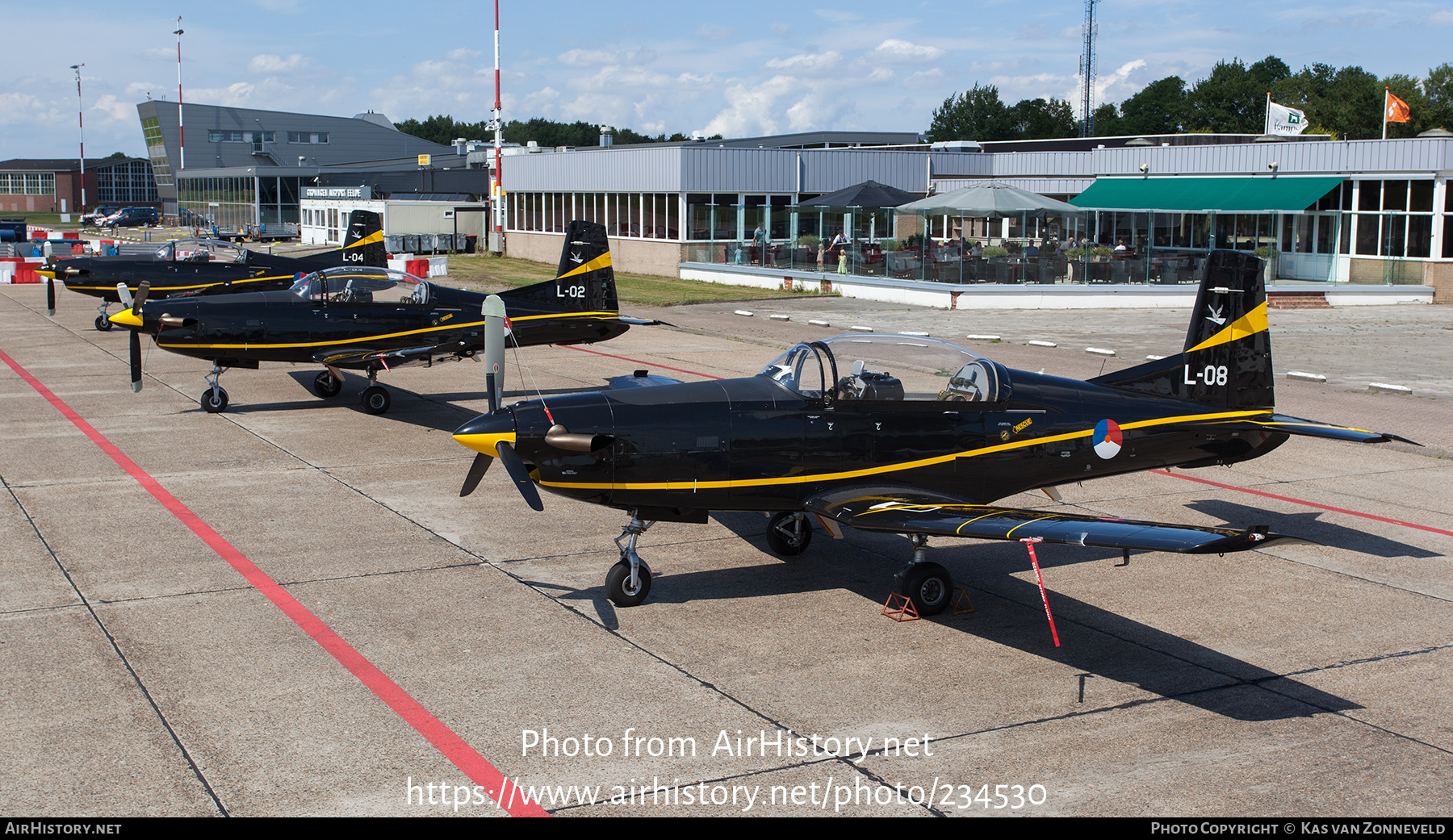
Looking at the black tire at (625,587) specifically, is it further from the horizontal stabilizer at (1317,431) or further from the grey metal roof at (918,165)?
the grey metal roof at (918,165)

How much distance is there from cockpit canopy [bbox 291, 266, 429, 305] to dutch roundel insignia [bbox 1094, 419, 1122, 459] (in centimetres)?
1145

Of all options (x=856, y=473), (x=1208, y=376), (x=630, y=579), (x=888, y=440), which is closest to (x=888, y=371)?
(x=888, y=440)

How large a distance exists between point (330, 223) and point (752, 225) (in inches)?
1177

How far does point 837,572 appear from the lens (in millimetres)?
9602

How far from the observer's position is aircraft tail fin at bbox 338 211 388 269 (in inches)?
1039

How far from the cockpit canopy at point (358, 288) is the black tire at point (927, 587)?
11396 mm

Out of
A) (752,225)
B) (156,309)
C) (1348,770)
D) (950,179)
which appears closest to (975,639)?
(1348,770)

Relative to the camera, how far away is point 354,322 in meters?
17.2

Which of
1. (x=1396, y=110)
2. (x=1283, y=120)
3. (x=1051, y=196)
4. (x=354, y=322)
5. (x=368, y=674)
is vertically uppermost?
(x=1283, y=120)

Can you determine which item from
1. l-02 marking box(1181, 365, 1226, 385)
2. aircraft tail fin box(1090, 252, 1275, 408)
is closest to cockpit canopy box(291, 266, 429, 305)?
aircraft tail fin box(1090, 252, 1275, 408)

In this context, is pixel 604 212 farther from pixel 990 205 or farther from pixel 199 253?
pixel 199 253

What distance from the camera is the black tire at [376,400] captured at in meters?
16.8

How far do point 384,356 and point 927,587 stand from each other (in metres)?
10.4

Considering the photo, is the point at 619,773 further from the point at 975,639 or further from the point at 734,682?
the point at 975,639
